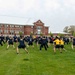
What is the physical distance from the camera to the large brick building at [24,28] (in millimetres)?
114875

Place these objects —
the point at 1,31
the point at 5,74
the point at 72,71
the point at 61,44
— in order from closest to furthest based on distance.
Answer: the point at 5,74, the point at 72,71, the point at 61,44, the point at 1,31

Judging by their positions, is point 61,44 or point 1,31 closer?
point 61,44

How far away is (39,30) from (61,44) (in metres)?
95.3

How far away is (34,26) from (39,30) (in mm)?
3531

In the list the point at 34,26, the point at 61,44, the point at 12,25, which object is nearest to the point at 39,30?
the point at 34,26

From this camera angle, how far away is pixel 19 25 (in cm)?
11569

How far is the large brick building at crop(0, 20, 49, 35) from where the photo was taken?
377 ft

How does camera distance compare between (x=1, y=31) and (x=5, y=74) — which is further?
(x=1, y=31)

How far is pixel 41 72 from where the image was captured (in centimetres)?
1262

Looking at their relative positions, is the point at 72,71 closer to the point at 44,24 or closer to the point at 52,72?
the point at 52,72

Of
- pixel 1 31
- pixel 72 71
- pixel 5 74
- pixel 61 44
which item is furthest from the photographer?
pixel 1 31

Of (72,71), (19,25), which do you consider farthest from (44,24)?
(72,71)

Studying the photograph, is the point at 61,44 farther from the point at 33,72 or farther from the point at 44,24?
the point at 44,24

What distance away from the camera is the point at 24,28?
387 feet
